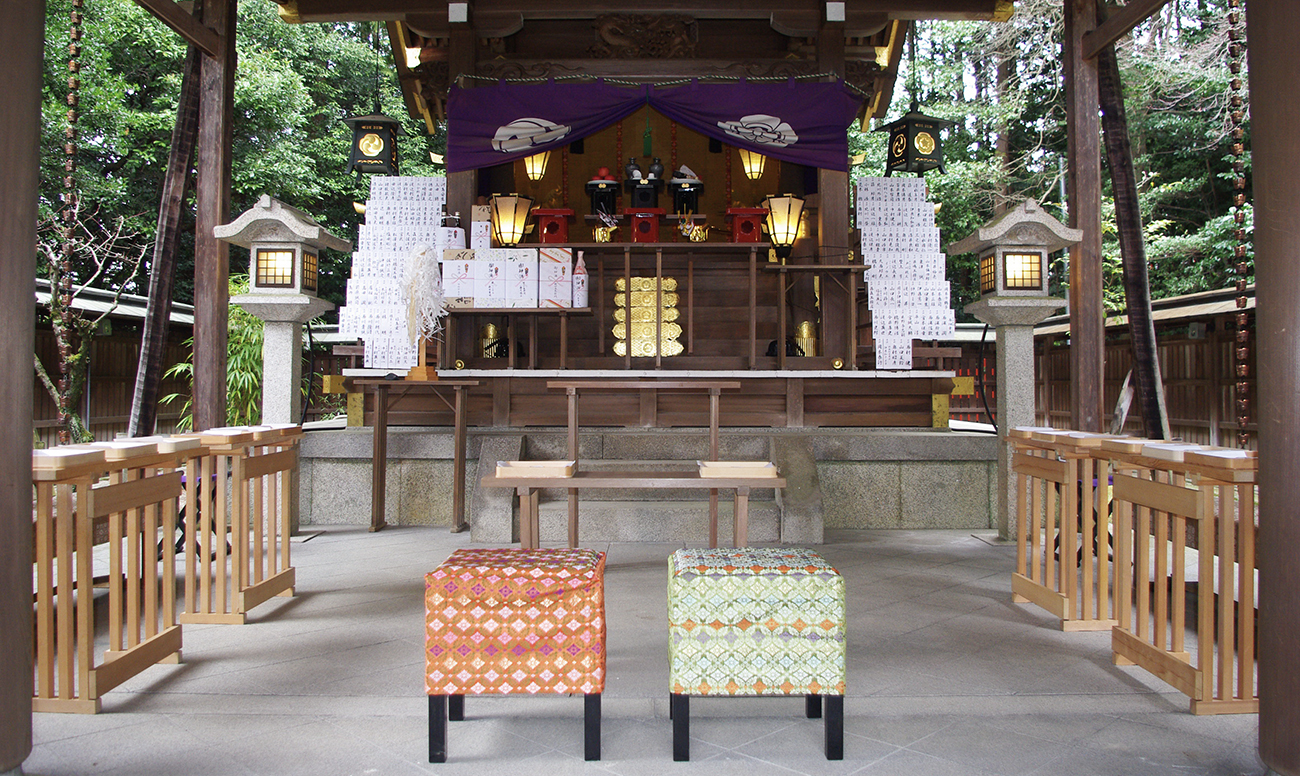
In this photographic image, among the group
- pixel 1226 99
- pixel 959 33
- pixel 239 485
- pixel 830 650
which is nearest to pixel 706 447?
pixel 239 485

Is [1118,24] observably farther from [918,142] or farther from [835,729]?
[835,729]

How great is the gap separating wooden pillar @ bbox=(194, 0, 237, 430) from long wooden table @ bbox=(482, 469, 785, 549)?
2.67 m

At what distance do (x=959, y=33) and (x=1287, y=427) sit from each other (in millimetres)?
16591

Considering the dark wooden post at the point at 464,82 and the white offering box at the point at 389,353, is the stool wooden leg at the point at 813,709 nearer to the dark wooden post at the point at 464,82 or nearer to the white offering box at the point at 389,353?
the white offering box at the point at 389,353

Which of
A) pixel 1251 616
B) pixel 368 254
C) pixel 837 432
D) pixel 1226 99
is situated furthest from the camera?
pixel 1226 99

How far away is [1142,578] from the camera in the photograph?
2.98 metres

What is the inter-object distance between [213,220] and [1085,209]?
612 cm

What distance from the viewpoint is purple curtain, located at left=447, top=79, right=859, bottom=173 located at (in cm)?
754

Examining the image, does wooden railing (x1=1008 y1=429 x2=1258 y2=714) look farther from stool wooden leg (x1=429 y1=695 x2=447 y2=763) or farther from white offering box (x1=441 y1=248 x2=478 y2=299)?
white offering box (x1=441 y1=248 x2=478 y2=299)

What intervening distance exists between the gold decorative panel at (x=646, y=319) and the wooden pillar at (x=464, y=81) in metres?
1.73

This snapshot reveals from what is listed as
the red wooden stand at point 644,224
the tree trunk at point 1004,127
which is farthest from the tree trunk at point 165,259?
the tree trunk at point 1004,127

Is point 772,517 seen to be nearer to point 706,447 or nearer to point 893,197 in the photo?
point 706,447

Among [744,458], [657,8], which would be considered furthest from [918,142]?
[744,458]

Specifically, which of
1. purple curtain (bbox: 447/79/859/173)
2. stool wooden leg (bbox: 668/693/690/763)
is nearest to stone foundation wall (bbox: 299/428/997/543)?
purple curtain (bbox: 447/79/859/173)
